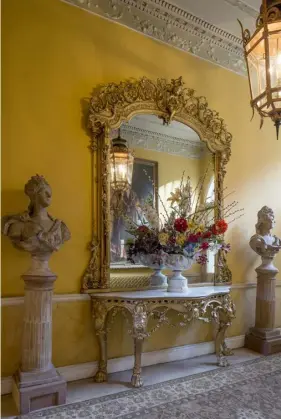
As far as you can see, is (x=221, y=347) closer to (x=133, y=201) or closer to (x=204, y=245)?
(x=204, y=245)

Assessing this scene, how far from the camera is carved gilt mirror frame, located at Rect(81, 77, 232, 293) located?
3.13 m

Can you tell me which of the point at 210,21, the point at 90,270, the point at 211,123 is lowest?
the point at 90,270

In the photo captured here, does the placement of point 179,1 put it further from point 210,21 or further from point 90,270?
Answer: point 90,270

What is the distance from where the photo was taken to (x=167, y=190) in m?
3.57

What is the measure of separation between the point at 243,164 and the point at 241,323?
1906mm

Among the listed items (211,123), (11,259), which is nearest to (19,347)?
(11,259)

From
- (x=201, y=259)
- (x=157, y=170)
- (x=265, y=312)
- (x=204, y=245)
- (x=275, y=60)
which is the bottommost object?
(x=265, y=312)

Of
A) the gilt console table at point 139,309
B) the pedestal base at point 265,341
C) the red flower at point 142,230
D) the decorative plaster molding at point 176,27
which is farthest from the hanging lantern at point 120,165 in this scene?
the pedestal base at point 265,341

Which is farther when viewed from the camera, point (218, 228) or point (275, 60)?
point (218, 228)

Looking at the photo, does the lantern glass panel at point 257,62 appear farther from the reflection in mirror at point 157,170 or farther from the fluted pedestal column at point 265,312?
the fluted pedestal column at point 265,312

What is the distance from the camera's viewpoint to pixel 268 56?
1899mm

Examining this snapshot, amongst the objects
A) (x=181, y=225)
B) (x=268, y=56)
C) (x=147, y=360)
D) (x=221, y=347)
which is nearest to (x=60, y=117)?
(x=181, y=225)

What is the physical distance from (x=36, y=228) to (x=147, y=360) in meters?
1.77

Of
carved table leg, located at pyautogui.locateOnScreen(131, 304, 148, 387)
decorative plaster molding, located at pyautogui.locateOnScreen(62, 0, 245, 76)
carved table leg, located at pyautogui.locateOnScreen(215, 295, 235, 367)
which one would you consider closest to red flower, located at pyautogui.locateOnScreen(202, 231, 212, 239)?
carved table leg, located at pyautogui.locateOnScreen(215, 295, 235, 367)
